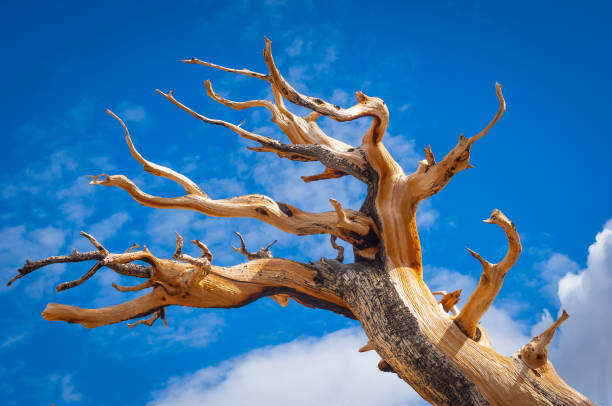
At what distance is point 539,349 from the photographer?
3.96m

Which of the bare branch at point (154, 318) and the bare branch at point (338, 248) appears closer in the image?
the bare branch at point (154, 318)

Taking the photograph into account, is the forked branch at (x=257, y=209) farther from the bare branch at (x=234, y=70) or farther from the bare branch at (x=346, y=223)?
the bare branch at (x=234, y=70)

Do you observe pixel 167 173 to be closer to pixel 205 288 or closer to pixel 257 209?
pixel 257 209

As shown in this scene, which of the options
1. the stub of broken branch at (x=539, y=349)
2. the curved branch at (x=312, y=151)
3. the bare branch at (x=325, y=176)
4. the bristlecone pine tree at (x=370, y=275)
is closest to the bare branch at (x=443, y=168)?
the bristlecone pine tree at (x=370, y=275)

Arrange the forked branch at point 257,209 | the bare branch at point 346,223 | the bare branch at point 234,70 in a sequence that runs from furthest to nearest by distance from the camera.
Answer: the bare branch at point 234,70 < the forked branch at point 257,209 < the bare branch at point 346,223

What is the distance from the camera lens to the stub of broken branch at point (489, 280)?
4.25 meters

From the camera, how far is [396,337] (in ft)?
13.6

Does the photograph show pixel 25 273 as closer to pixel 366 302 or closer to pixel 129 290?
pixel 129 290

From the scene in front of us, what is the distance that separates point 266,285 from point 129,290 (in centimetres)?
122

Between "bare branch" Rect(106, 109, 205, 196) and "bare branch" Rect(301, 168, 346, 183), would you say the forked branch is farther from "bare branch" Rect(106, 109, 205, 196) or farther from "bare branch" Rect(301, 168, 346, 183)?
"bare branch" Rect(301, 168, 346, 183)

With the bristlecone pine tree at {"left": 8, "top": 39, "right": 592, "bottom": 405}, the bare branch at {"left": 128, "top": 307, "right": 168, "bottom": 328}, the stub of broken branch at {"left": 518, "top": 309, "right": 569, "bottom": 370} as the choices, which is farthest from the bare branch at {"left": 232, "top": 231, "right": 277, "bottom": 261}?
the stub of broken branch at {"left": 518, "top": 309, "right": 569, "bottom": 370}

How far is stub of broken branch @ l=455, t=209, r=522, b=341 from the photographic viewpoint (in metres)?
4.25

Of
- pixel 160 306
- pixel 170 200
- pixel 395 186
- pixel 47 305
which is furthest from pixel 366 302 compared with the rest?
pixel 47 305

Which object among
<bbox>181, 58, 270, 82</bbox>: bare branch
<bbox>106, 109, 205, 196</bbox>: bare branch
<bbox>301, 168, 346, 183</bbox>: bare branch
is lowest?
<bbox>301, 168, 346, 183</bbox>: bare branch
